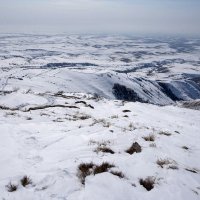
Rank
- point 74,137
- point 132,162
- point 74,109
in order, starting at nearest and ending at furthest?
point 132,162, point 74,137, point 74,109

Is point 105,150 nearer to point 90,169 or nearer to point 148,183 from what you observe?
point 90,169

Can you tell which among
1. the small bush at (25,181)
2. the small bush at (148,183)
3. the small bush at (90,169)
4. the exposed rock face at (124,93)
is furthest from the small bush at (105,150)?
the exposed rock face at (124,93)

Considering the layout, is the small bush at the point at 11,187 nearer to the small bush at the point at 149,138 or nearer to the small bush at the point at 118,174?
the small bush at the point at 118,174

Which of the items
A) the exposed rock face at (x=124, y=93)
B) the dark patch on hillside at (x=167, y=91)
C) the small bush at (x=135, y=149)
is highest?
the small bush at (x=135, y=149)

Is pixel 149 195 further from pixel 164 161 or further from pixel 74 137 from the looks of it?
pixel 74 137

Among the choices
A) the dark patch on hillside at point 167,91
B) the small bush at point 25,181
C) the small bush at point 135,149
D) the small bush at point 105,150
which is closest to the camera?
the small bush at point 25,181

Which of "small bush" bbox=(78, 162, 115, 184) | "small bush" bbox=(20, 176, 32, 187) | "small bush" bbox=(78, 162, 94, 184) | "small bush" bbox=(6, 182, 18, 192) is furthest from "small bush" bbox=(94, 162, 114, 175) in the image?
"small bush" bbox=(6, 182, 18, 192)

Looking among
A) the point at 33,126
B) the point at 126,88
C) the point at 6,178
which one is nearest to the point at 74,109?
the point at 33,126

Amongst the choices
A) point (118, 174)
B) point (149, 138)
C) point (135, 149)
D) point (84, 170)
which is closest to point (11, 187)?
point (84, 170)
